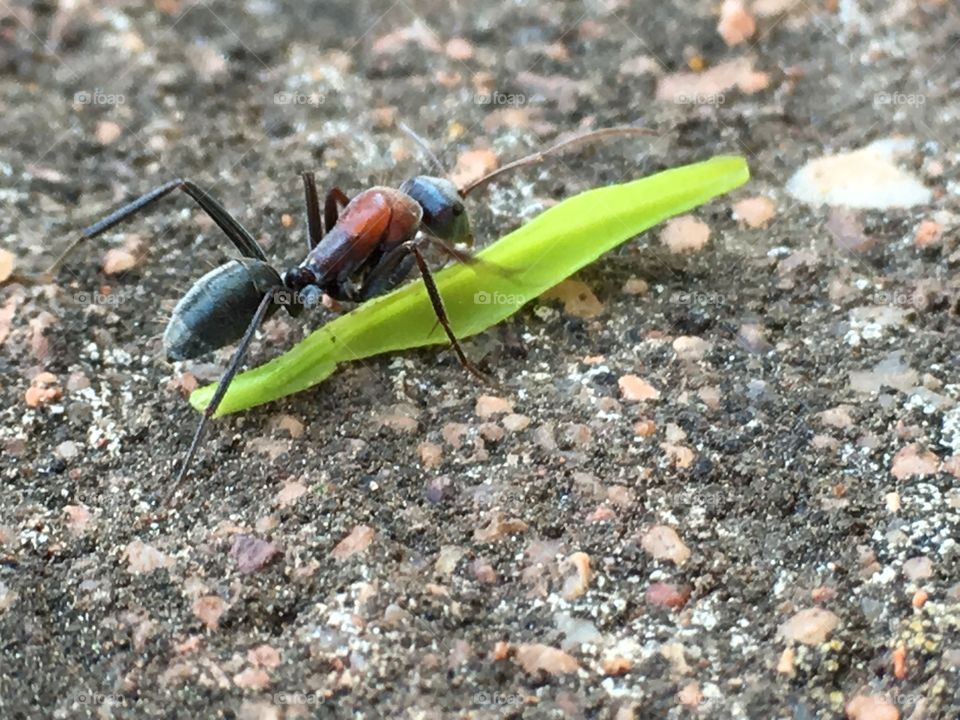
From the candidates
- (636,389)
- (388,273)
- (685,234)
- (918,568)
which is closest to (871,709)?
(918,568)

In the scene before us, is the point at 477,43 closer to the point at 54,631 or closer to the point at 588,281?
the point at 588,281

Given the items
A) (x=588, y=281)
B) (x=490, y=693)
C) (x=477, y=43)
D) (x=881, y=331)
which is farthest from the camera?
(x=477, y=43)

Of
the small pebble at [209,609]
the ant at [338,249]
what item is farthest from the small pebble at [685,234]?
the small pebble at [209,609]

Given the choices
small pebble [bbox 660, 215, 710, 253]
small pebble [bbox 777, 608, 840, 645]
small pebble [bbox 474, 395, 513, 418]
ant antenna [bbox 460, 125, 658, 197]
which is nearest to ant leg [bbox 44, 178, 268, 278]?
ant antenna [bbox 460, 125, 658, 197]

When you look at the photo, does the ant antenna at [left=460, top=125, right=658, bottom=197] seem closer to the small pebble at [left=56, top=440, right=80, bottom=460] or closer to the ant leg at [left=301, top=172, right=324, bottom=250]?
the ant leg at [left=301, top=172, right=324, bottom=250]

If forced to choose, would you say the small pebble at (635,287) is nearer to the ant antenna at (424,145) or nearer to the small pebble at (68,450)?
the ant antenna at (424,145)

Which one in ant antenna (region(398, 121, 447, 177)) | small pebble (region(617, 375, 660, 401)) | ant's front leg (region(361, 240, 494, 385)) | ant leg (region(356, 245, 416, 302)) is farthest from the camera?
ant antenna (region(398, 121, 447, 177))

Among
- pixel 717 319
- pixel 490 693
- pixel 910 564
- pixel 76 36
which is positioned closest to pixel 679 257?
pixel 717 319
